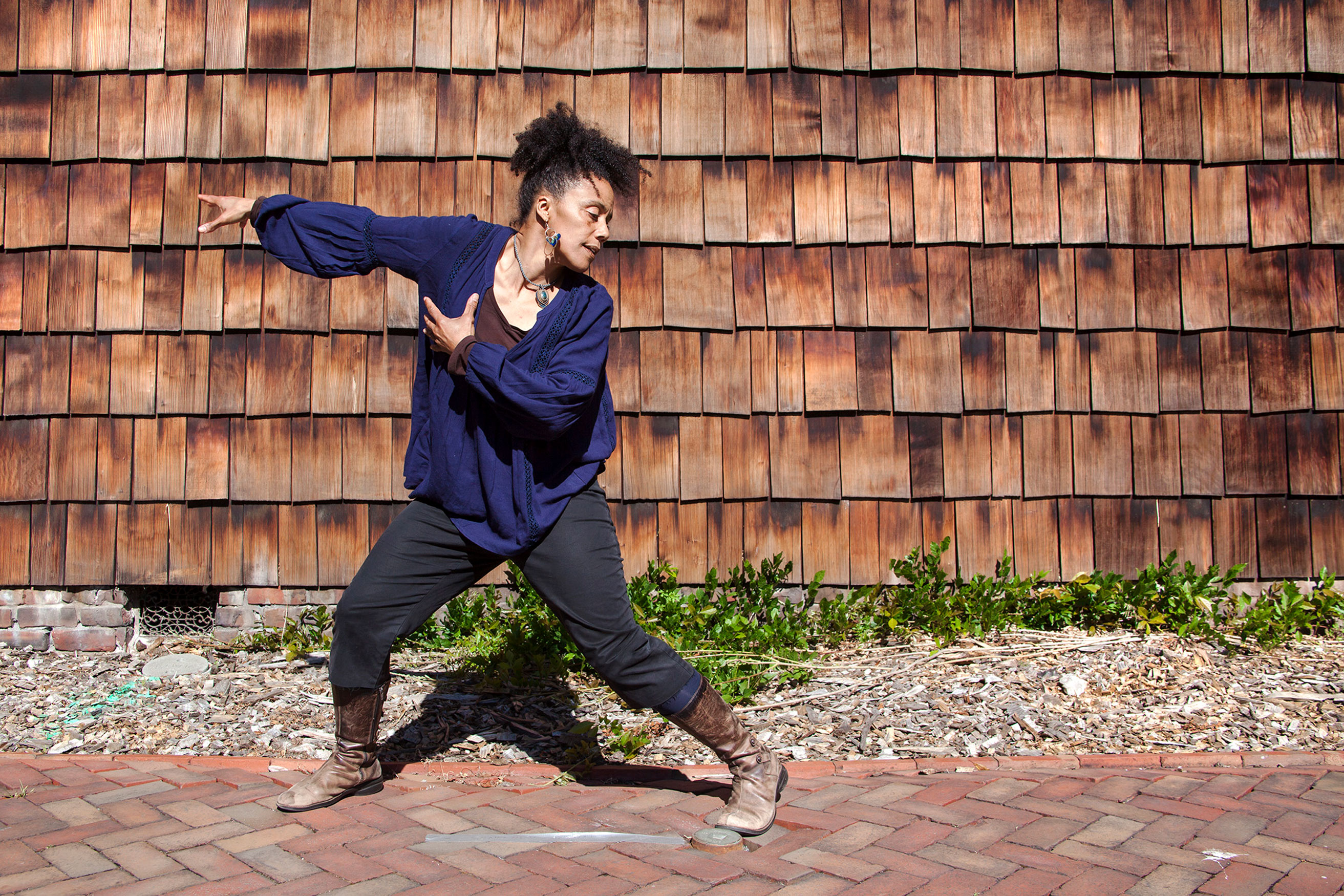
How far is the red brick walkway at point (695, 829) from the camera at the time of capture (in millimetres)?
1908

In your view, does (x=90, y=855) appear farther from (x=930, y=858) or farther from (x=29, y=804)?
(x=930, y=858)

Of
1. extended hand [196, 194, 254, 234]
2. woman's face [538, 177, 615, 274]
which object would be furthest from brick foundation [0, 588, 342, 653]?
woman's face [538, 177, 615, 274]

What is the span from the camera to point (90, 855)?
201 cm

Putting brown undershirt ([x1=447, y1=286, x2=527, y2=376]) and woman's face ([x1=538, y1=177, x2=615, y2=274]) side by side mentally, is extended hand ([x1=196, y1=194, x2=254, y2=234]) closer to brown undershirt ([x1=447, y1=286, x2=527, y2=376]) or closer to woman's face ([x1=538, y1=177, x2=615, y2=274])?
brown undershirt ([x1=447, y1=286, x2=527, y2=376])

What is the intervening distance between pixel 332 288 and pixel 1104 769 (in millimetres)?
3274

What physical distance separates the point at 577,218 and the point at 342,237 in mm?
597

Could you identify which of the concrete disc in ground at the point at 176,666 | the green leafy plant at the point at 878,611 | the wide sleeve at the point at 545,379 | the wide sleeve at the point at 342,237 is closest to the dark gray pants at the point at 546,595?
the wide sleeve at the point at 545,379

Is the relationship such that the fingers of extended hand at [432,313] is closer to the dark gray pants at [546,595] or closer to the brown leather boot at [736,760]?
the dark gray pants at [546,595]

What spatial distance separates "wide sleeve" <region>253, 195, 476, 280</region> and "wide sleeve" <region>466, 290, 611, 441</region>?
1.32 ft

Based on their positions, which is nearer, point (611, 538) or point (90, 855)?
point (90, 855)

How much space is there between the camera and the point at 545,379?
204 cm

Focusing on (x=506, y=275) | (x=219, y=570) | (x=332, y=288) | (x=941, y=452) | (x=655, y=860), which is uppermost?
(x=332, y=288)

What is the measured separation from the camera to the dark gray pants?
2.19 meters

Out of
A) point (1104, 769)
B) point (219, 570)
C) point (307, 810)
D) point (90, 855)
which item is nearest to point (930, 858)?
point (1104, 769)
